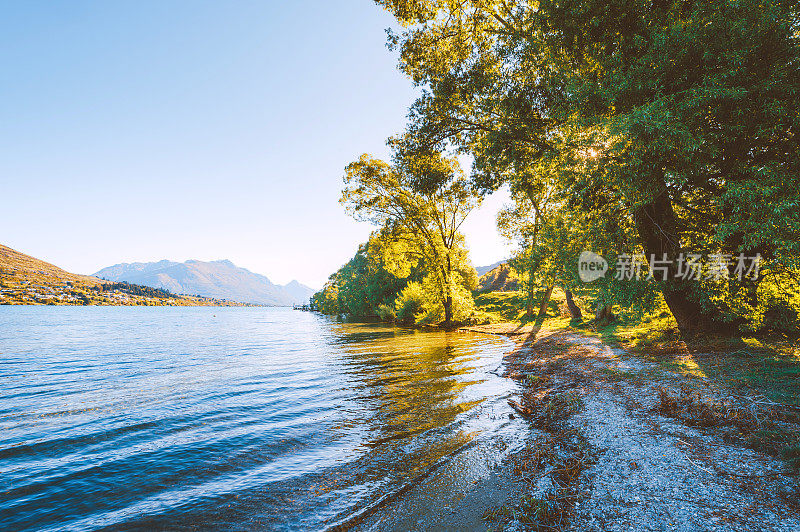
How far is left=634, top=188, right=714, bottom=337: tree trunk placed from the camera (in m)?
13.0

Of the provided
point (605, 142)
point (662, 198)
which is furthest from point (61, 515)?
point (662, 198)

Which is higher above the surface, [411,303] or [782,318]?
[782,318]

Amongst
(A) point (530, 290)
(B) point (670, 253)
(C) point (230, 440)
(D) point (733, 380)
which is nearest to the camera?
(D) point (733, 380)

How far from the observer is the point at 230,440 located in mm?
8898

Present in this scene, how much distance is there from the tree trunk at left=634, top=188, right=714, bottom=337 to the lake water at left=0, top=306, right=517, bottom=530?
26.3ft

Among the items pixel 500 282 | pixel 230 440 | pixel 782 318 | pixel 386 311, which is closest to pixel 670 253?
pixel 782 318

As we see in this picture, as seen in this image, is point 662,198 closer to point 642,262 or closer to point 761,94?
point 642,262

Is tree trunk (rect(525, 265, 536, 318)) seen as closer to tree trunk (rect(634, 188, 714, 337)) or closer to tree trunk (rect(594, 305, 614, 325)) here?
tree trunk (rect(594, 305, 614, 325))

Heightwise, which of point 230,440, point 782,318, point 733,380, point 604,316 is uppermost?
point 782,318

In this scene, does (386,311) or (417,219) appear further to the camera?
(386,311)

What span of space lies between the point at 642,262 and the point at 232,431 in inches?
667

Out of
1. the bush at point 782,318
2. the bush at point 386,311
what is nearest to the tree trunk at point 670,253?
the bush at point 782,318

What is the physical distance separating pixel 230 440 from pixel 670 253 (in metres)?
16.7

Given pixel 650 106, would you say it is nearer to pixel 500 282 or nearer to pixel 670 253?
pixel 670 253
